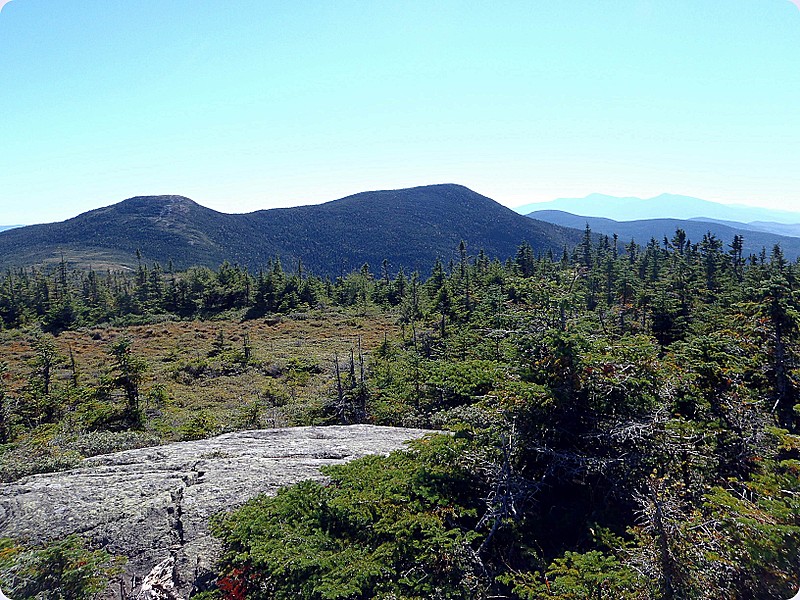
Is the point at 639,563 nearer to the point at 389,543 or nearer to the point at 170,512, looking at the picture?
the point at 389,543

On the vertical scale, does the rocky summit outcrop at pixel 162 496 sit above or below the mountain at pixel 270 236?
below

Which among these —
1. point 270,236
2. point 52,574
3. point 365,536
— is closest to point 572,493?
point 365,536

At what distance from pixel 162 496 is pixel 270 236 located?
17196 cm

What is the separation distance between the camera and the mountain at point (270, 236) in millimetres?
145375

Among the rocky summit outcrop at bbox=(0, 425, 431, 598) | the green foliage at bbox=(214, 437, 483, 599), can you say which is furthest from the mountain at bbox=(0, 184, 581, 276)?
the green foliage at bbox=(214, 437, 483, 599)

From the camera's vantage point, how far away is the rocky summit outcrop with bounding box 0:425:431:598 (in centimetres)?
584

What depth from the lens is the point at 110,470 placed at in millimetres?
8336

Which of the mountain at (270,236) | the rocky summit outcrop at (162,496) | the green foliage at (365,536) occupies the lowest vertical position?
Answer: the rocky summit outcrop at (162,496)

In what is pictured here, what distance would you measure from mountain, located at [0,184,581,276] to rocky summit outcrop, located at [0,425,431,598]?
5384 inches

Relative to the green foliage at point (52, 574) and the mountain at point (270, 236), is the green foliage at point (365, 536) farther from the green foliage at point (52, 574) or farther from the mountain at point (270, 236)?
the mountain at point (270, 236)

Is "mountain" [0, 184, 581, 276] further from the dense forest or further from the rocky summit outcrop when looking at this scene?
the dense forest

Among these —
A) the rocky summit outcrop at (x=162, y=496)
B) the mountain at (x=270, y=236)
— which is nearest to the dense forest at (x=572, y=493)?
the rocky summit outcrop at (x=162, y=496)

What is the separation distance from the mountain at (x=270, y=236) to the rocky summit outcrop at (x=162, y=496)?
449 ft

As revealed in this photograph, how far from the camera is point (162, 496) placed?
23.1 feet
